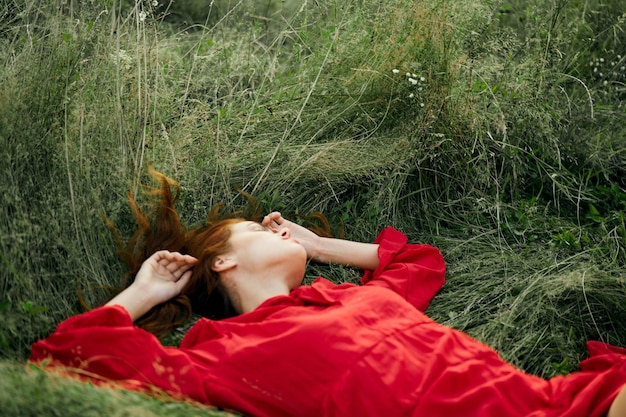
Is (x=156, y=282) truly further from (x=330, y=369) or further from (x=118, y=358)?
(x=330, y=369)

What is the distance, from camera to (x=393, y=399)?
100 inches

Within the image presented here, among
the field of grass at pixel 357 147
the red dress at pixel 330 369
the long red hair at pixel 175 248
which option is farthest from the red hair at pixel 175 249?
the red dress at pixel 330 369

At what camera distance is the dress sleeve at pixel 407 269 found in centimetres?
324

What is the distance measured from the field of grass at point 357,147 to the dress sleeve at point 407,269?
100 mm

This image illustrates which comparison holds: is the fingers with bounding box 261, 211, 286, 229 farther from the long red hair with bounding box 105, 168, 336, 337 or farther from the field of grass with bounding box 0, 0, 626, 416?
the field of grass with bounding box 0, 0, 626, 416

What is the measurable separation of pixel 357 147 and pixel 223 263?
1104 millimetres

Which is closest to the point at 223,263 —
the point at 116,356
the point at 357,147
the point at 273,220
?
the point at 273,220

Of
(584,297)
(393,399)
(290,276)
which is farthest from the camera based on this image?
(584,297)

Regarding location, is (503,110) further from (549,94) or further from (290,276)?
(290,276)

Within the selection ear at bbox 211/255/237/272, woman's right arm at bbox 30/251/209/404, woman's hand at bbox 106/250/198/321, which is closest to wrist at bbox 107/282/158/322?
woman's hand at bbox 106/250/198/321

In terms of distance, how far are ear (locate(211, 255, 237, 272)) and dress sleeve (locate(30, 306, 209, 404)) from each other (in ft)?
1.43

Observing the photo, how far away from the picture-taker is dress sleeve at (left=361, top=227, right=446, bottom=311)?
10.6ft

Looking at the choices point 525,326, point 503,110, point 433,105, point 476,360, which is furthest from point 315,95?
point 476,360

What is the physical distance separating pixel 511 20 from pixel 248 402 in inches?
130
